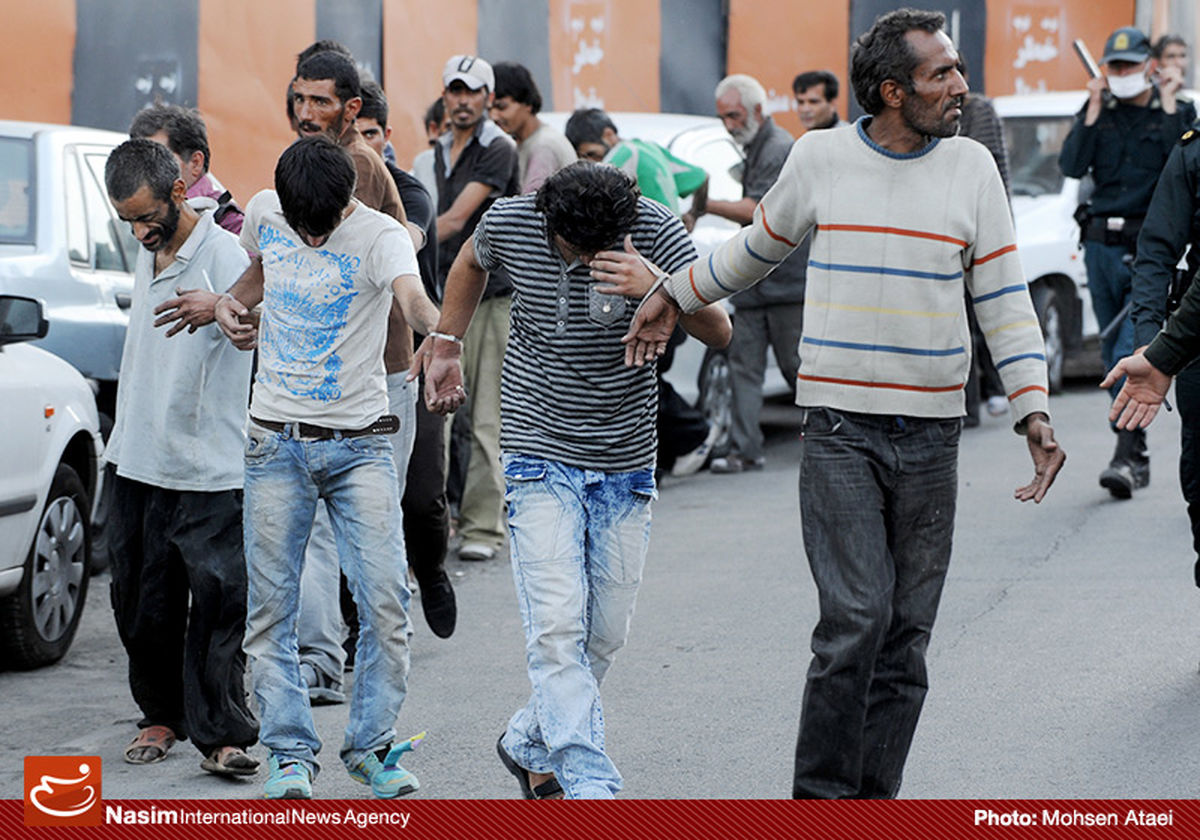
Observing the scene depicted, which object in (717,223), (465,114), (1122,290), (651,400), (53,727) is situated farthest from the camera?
(717,223)

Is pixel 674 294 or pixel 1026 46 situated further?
pixel 1026 46

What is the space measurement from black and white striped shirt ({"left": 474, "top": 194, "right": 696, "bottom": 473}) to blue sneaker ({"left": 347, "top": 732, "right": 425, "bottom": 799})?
882 millimetres

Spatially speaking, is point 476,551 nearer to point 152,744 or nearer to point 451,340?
point 152,744

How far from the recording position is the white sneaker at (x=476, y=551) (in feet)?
29.6

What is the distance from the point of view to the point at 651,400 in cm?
514

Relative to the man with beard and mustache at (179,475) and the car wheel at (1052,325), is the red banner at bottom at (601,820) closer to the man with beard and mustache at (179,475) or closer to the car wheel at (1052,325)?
the man with beard and mustache at (179,475)

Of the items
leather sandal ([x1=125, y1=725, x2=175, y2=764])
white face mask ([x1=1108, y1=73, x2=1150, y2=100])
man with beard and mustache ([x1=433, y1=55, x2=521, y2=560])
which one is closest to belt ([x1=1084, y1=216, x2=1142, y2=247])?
white face mask ([x1=1108, y1=73, x2=1150, y2=100])

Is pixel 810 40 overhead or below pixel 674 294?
overhead

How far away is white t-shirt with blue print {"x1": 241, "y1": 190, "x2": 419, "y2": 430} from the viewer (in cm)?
527

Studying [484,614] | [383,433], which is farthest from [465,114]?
[383,433]

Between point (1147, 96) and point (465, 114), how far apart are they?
3.30 m

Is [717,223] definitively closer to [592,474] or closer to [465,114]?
[465,114]

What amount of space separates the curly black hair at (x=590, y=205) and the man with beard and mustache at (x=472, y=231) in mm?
3880

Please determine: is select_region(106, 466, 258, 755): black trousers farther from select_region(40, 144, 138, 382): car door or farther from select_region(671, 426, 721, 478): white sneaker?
select_region(671, 426, 721, 478): white sneaker
